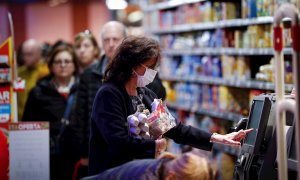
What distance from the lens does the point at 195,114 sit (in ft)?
26.1

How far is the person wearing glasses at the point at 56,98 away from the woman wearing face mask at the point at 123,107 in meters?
2.15

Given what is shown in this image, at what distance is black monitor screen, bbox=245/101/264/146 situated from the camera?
3.37 m

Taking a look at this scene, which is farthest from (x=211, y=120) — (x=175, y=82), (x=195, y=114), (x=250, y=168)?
(x=250, y=168)

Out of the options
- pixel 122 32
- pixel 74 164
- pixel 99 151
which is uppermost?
pixel 122 32

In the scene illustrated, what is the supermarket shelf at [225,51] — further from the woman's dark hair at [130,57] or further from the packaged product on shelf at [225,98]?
the woman's dark hair at [130,57]

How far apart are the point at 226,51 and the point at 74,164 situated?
2219mm

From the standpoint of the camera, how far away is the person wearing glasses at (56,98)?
5.44 meters

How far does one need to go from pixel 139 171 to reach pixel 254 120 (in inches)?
40.7

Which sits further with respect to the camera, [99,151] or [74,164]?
[74,164]

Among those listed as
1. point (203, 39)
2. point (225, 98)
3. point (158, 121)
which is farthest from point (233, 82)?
point (158, 121)

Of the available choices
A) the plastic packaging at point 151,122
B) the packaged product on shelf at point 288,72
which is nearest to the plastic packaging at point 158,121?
the plastic packaging at point 151,122

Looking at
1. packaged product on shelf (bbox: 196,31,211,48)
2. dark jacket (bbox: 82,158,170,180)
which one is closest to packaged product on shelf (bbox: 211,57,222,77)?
packaged product on shelf (bbox: 196,31,211,48)

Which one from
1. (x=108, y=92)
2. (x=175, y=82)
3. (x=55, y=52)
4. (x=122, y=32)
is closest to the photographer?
(x=108, y=92)

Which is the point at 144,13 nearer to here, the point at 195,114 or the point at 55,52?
the point at 195,114
